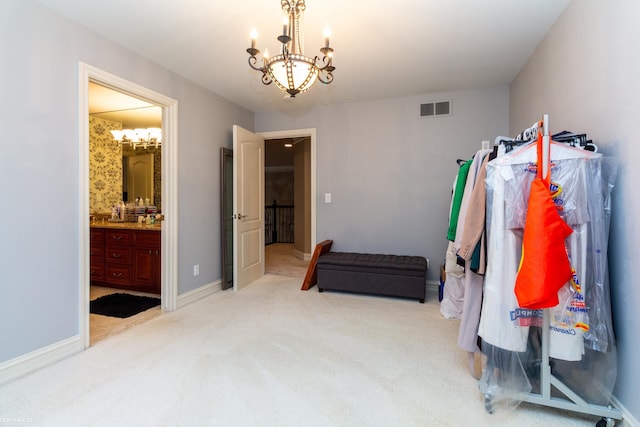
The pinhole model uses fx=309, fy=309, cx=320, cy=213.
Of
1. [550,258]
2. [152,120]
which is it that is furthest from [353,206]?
[152,120]

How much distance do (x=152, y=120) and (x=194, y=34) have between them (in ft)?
8.83

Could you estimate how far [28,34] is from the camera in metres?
2.02

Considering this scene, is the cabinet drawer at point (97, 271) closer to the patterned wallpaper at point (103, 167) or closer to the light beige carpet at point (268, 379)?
the patterned wallpaper at point (103, 167)

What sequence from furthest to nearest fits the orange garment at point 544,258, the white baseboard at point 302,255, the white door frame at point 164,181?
1. the white baseboard at point 302,255
2. the white door frame at point 164,181
3. the orange garment at point 544,258

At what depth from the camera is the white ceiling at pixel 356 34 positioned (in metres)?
2.14

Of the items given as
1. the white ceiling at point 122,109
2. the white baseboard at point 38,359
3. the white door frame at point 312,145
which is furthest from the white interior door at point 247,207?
the white baseboard at point 38,359

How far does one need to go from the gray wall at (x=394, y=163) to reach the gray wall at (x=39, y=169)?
8.47 ft

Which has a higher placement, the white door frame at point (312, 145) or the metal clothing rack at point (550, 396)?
the white door frame at point (312, 145)

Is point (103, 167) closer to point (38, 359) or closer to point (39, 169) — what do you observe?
point (39, 169)

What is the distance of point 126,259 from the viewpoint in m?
3.75

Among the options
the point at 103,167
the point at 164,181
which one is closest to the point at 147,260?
the point at 164,181

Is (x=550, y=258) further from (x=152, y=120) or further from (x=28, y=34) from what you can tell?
(x=152, y=120)

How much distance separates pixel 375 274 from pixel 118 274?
3.13 m

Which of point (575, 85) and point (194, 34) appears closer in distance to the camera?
point (575, 85)
